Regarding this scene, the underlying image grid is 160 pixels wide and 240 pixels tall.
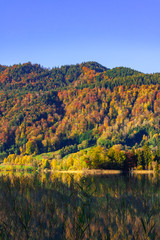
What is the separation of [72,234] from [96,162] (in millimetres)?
119863

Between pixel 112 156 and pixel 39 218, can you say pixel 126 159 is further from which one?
pixel 39 218

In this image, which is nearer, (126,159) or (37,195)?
(37,195)

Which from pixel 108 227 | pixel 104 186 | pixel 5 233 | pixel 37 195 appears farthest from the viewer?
pixel 104 186

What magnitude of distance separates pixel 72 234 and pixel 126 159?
126981 millimetres

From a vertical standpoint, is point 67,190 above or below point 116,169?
above

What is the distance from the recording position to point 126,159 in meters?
132

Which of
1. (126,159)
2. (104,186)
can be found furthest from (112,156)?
(104,186)

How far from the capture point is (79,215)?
8.17 metres

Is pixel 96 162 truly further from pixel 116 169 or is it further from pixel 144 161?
pixel 144 161

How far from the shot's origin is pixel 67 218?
30.6ft

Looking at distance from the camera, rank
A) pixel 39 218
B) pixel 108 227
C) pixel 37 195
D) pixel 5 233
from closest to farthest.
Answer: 1. pixel 5 233
2. pixel 108 227
3. pixel 39 218
4. pixel 37 195

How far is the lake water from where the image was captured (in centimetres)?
788

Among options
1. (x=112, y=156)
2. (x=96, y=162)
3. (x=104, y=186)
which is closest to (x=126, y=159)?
(x=112, y=156)

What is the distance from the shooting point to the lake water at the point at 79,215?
7.88 m
